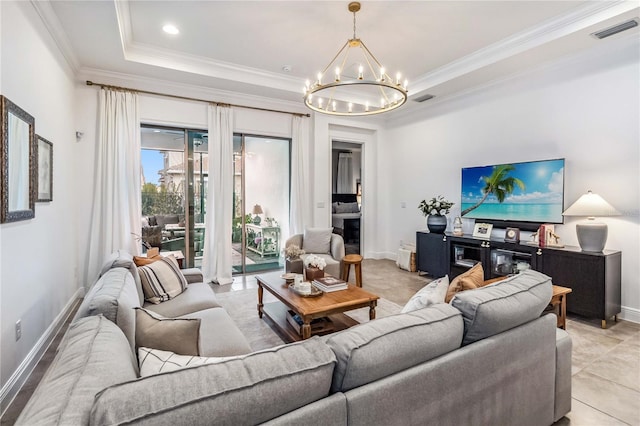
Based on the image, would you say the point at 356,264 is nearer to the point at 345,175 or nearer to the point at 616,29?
the point at 616,29

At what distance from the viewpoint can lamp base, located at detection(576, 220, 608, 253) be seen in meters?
3.31

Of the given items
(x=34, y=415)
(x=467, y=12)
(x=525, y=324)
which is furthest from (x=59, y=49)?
(x=525, y=324)

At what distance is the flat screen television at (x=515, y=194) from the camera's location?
12.9ft

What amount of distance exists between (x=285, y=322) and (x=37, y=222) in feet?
7.77

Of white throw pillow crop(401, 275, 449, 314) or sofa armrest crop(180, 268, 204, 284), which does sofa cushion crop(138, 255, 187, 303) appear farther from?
white throw pillow crop(401, 275, 449, 314)

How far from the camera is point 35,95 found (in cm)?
269

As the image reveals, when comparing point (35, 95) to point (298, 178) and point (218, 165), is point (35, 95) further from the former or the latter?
point (298, 178)

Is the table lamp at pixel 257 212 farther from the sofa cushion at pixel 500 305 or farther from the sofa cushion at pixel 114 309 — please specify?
the sofa cushion at pixel 500 305

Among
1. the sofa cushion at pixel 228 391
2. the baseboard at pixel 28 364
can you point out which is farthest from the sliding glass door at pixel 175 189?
the sofa cushion at pixel 228 391

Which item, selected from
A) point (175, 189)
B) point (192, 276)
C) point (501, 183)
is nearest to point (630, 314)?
point (501, 183)

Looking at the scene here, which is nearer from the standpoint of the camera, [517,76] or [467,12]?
[467,12]

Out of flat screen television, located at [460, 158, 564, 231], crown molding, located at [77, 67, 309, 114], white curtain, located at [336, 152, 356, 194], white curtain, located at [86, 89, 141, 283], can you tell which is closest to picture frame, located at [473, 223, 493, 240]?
flat screen television, located at [460, 158, 564, 231]

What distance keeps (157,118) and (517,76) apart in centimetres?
518

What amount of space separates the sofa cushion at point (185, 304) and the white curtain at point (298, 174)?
9.79 feet
